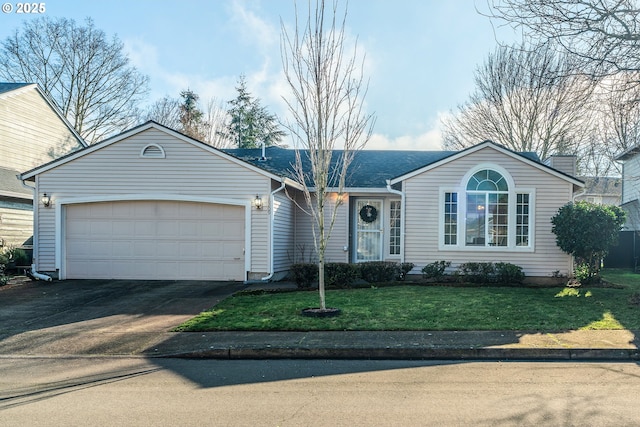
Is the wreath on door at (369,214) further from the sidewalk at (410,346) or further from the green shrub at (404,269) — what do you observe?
the sidewalk at (410,346)

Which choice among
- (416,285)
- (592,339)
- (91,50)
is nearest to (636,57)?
(592,339)

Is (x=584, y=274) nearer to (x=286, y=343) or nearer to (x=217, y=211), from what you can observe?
(x=286, y=343)

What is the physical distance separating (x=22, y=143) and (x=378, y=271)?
53.2 feet

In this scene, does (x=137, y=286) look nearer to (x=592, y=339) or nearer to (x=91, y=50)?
(x=592, y=339)

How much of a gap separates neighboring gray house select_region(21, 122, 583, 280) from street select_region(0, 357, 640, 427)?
23.5 ft

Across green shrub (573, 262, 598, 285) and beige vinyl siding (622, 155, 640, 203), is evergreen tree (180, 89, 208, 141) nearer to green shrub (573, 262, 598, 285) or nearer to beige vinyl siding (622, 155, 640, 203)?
beige vinyl siding (622, 155, 640, 203)

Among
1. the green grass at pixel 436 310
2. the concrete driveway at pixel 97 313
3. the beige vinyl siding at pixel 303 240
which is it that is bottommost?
the concrete driveway at pixel 97 313

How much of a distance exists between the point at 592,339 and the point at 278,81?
761 cm

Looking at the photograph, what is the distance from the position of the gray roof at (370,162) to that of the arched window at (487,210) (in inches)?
89.4

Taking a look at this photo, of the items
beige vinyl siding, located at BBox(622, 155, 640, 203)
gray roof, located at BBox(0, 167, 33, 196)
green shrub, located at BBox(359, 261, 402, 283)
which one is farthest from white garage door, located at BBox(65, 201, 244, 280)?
beige vinyl siding, located at BBox(622, 155, 640, 203)

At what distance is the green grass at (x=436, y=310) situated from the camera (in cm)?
815

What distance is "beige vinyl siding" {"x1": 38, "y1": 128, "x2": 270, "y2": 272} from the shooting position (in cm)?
1361

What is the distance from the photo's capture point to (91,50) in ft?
95.2

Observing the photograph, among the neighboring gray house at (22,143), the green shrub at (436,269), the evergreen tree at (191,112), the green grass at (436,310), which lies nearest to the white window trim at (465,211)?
the green shrub at (436,269)
